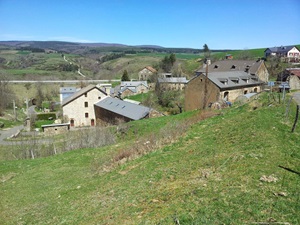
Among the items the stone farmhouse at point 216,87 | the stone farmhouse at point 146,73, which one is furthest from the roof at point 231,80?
the stone farmhouse at point 146,73

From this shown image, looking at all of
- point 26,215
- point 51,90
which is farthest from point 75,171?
point 51,90

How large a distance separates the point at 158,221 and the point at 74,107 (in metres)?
37.9

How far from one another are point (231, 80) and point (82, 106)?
2418 cm

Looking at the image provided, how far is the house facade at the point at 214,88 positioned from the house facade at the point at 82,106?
15.6 metres

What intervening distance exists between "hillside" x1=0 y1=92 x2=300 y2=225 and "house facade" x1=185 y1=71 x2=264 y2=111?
62.6 ft

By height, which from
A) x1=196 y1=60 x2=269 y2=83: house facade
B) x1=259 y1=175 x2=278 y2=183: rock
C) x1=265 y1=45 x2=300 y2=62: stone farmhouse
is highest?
x1=265 y1=45 x2=300 y2=62: stone farmhouse

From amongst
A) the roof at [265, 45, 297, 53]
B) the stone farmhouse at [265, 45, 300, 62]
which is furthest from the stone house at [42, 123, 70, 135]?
the roof at [265, 45, 297, 53]

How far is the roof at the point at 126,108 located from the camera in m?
30.6

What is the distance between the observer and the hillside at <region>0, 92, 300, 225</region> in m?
6.64

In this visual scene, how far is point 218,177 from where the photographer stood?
833 centimetres

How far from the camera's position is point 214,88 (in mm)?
34312

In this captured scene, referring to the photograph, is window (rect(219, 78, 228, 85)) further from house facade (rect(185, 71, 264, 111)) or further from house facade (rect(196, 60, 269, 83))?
house facade (rect(196, 60, 269, 83))

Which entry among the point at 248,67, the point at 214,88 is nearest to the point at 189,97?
the point at 214,88

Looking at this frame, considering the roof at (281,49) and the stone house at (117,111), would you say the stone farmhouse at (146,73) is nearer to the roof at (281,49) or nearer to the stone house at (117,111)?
the roof at (281,49)
